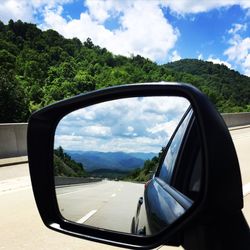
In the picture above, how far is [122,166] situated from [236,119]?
144ft

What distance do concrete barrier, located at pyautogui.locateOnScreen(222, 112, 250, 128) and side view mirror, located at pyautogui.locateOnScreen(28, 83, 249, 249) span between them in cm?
3832

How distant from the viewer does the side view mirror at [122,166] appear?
5.57 ft

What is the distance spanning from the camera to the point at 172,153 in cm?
229

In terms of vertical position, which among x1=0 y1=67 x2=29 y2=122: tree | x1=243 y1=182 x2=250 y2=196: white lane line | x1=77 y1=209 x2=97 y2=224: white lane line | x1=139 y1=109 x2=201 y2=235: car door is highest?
x1=0 y1=67 x2=29 y2=122: tree

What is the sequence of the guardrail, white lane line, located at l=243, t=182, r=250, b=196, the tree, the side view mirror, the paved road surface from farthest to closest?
the tree < the guardrail < white lane line, located at l=243, t=182, r=250, b=196 < the paved road surface < the side view mirror

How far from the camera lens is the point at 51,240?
6.31 metres

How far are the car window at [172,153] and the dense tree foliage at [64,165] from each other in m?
0.38

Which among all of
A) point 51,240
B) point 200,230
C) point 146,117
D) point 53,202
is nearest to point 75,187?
point 53,202

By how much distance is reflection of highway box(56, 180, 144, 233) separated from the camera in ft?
6.63

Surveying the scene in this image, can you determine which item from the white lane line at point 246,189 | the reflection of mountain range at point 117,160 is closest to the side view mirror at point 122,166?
the reflection of mountain range at point 117,160

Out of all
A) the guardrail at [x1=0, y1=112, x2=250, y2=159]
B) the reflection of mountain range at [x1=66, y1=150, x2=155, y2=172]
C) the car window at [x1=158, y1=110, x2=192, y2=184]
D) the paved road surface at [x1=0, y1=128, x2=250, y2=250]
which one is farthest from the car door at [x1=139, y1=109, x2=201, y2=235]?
the guardrail at [x1=0, y1=112, x2=250, y2=159]

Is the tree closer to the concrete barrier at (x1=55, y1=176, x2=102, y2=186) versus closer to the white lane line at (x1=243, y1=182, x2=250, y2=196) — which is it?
the white lane line at (x1=243, y1=182, x2=250, y2=196)

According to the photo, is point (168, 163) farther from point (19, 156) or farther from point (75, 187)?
point (19, 156)

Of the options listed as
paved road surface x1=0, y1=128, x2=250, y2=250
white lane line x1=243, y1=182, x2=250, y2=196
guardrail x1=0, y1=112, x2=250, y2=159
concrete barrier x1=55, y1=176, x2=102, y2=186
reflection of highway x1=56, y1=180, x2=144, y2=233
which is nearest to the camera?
reflection of highway x1=56, y1=180, x2=144, y2=233
